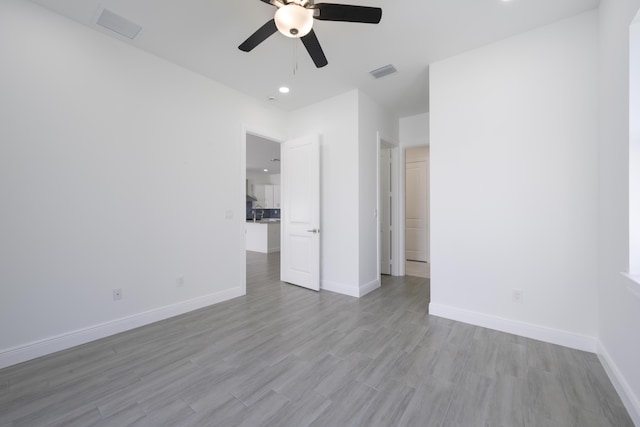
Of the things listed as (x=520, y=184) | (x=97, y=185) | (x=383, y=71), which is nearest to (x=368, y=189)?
(x=383, y=71)

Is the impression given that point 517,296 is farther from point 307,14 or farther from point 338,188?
point 307,14

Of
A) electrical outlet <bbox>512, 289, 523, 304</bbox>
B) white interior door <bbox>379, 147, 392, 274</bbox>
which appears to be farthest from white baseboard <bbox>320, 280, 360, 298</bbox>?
electrical outlet <bbox>512, 289, 523, 304</bbox>

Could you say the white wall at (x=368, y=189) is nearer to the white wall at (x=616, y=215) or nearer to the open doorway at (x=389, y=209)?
the open doorway at (x=389, y=209)

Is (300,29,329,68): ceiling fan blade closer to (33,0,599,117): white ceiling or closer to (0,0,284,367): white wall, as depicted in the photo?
(33,0,599,117): white ceiling

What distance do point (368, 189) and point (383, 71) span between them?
5.14 feet

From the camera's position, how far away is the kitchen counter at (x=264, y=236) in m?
7.44

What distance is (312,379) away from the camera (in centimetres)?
188

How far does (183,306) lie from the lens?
122 inches

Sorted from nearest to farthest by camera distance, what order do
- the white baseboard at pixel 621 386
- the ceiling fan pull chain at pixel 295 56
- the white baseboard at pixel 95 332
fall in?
the white baseboard at pixel 621 386, the white baseboard at pixel 95 332, the ceiling fan pull chain at pixel 295 56

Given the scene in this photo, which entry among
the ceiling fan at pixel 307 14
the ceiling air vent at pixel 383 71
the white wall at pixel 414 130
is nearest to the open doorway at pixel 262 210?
the ceiling air vent at pixel 383 71

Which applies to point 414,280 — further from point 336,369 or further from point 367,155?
point 336,369

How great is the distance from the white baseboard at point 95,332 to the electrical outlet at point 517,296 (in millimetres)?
3364

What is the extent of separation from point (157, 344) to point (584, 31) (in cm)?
469

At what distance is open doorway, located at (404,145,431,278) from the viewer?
6105 mm
